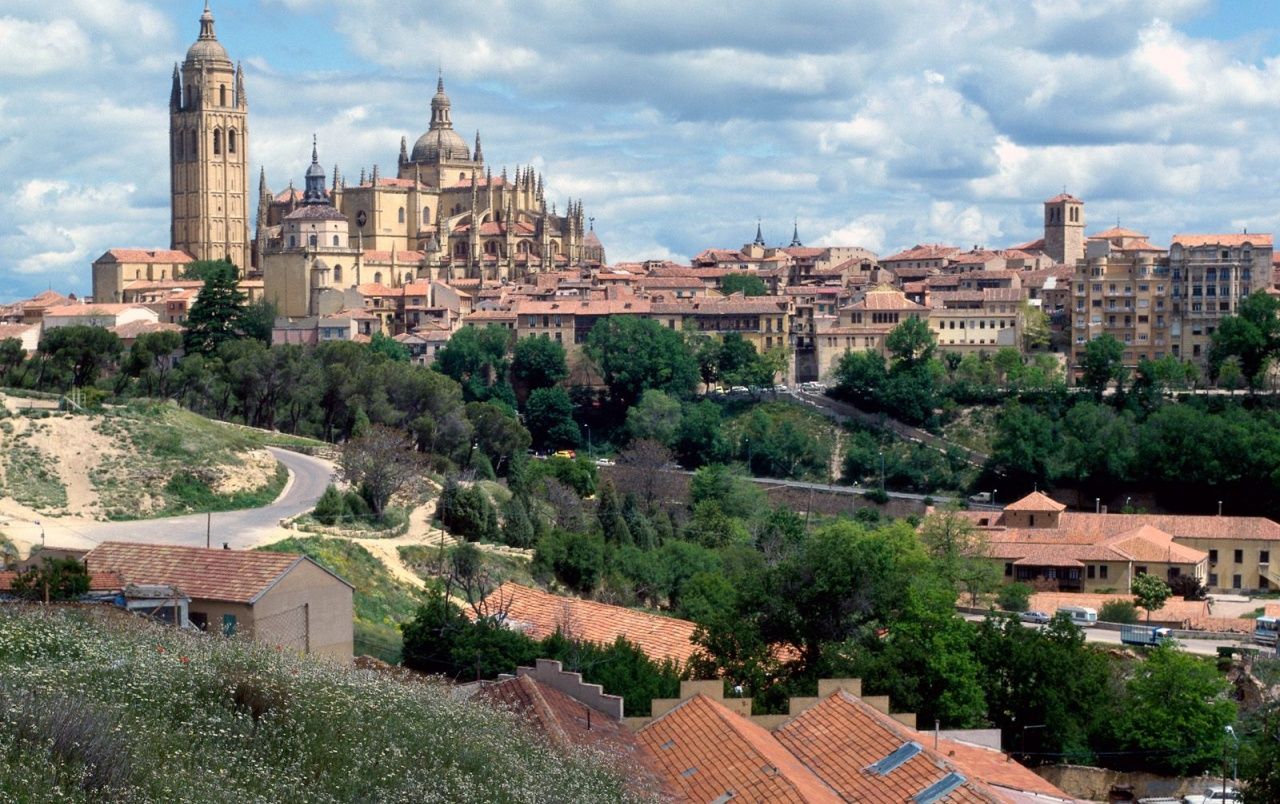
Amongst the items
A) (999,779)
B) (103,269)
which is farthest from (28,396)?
(103,269)

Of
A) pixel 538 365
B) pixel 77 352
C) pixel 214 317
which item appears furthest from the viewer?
pixel 538 365

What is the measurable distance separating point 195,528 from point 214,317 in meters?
38.8

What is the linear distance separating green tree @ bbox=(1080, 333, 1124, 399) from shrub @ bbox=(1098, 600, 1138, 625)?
2967cm

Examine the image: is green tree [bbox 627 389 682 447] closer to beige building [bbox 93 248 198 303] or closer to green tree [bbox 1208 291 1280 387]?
green tree [bbox 1208 291 1280 387]

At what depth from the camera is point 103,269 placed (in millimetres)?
109875

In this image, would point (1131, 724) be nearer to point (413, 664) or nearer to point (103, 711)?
point (413, 664)

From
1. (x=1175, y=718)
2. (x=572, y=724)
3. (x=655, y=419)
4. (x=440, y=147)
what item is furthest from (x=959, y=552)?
(x=440, y=147)

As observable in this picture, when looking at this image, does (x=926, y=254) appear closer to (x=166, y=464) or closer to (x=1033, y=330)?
(x=1033, y=330)

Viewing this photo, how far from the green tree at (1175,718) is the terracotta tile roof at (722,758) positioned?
10891 millimetres

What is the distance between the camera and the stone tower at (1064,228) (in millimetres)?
108188

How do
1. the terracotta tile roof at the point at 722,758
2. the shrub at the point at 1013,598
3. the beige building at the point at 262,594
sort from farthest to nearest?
the shrub at the point at 1013,598
the beige building at the point at 262,594
the terracotta tile roof at the point at 722,758

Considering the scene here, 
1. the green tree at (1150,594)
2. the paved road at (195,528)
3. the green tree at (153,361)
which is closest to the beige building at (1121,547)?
the green tree at (1150,594)

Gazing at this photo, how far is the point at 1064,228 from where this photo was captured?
355ft

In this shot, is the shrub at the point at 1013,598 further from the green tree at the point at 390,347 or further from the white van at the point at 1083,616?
the green tree at the point at 390,347
